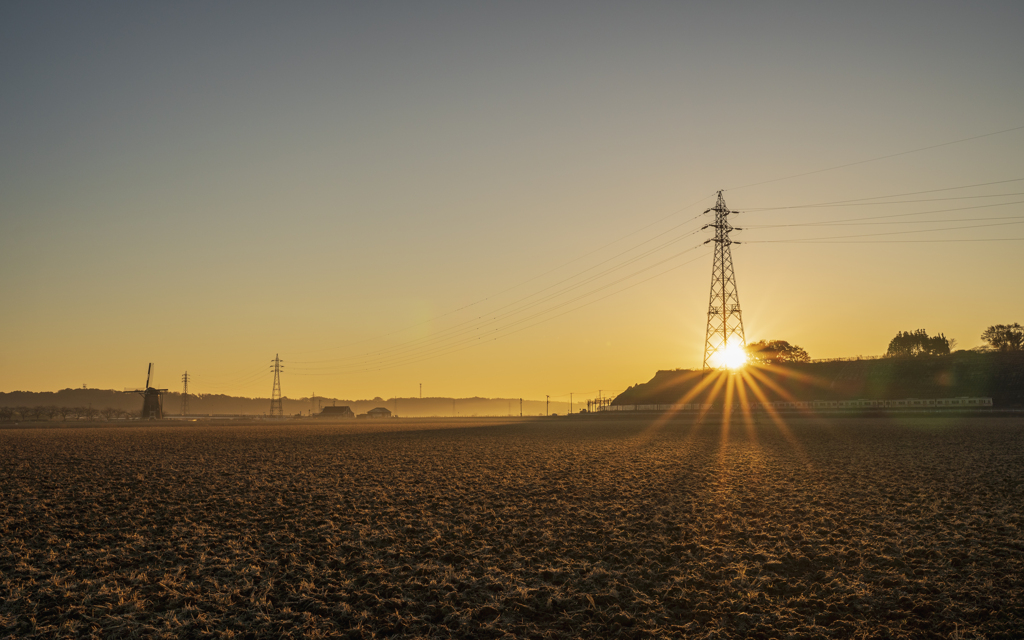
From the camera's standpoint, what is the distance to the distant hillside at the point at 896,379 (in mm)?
75125

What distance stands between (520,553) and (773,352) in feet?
455

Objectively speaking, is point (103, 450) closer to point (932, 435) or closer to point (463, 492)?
point (463, 492)

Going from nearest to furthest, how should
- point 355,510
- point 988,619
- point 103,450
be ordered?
point 988,619 → point 355,510 → point 103,450

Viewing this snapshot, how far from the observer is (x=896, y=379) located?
84.9 metres

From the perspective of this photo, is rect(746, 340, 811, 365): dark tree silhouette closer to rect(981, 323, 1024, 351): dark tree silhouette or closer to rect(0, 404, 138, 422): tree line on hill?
rect(981, 323, 1024, 351): dark tree silhouette

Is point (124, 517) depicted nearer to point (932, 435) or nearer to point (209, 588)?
point (209, 588)

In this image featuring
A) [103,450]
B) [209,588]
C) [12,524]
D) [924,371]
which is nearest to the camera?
[209,588]

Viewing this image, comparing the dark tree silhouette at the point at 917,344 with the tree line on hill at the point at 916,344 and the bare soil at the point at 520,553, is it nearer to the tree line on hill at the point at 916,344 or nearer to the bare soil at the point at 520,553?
the tree line on hill at the point at 916,344

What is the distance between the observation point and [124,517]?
15945 mm

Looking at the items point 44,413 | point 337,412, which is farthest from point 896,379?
point 44,413

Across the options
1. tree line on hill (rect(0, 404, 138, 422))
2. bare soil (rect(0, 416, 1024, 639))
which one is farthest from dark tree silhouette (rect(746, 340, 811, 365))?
tree line on hill (rect(0, 404, 138, 422))

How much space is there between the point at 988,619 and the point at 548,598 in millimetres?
5914

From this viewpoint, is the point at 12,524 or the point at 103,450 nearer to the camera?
the point at 12,524

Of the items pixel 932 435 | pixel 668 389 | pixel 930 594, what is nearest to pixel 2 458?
pixel 930 594
